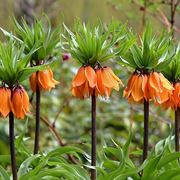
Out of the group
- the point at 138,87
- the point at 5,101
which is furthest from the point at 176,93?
the point at 5,101

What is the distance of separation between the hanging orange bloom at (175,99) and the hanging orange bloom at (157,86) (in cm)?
5

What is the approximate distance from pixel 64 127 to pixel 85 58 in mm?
2879

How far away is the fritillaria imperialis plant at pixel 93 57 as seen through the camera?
63.3 inches

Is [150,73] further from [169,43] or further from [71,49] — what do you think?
[71,49]

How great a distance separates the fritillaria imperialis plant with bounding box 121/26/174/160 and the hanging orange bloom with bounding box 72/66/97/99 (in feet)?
0.34

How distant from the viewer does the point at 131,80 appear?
1.71 meters

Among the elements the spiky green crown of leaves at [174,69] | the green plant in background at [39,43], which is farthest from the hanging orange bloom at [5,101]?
the spiky green crown of leaves at [174,69]

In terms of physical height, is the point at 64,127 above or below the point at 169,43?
below

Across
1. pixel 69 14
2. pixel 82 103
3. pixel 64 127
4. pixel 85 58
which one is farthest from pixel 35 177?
pixel 69 14

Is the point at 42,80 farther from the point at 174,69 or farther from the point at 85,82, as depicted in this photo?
the point at 174,69

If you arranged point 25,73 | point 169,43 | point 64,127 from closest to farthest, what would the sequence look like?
1. point 25,73
2. point 169,43
3. point 64,127

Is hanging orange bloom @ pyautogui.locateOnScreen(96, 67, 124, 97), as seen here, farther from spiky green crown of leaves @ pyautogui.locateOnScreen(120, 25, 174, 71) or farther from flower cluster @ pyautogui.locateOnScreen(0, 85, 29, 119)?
flower cluster @ pyautogui.locateOnScreen(0, 85, 29, 119)

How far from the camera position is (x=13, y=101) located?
62.7 inches

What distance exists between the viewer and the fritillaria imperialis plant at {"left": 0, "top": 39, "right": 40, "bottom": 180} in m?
1.55
